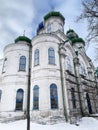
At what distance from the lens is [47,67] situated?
13.7 metres

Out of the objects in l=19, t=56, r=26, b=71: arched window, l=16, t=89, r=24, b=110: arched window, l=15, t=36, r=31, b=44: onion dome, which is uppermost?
l=15, t=36, r=31, b=44: onion dome

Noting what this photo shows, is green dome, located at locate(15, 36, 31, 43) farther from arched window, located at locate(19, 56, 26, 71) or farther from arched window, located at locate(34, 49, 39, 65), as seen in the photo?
arched window, located at locate(34, 49, 39, 65)

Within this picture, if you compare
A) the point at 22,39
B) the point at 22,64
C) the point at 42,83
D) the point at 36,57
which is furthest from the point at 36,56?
the point at 22,39

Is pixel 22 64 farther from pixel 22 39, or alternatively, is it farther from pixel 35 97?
pixel 22 39

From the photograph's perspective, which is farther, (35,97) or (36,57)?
(36,57)

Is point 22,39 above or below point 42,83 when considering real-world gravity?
above

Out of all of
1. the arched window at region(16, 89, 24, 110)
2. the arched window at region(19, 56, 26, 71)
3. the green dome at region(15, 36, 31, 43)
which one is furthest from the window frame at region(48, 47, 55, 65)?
the green dome at region(15, 36, 31, 43)

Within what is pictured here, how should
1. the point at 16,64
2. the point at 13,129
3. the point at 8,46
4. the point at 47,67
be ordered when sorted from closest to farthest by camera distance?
the point at 13,129
the point at 47,67
the point at 16,64
the point at 8,46

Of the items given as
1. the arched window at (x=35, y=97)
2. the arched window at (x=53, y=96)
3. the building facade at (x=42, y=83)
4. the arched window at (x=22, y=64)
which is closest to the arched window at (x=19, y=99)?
the building facade at (x=42, y=83)

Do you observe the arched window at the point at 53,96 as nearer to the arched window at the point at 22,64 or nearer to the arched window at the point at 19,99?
the arched window at the point at 19,99

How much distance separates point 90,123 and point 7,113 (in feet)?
30.1

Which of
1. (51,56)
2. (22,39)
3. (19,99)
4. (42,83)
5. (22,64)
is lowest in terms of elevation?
(19,99)

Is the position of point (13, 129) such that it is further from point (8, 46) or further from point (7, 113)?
point (8, 46)

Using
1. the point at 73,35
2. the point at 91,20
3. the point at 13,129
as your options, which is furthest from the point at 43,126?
the point at 73,35
